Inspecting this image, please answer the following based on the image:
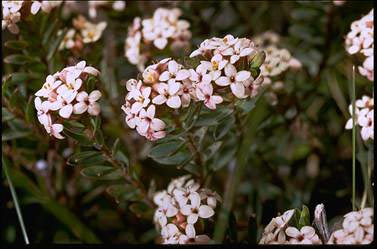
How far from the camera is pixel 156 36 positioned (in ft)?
4.71

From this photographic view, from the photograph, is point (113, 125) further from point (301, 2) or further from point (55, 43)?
point (301, 2)

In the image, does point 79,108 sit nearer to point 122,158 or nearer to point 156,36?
point 122,158

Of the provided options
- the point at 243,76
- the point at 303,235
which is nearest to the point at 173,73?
Answer: the point at 243,76

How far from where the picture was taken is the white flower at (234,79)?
1.07 meters

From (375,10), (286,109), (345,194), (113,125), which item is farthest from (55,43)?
(345,194)

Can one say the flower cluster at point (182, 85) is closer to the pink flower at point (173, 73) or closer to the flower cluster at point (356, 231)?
the pink flower at point (173, 73)

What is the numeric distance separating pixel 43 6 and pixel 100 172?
1.23 ft

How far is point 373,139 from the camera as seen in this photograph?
1205 millimetres

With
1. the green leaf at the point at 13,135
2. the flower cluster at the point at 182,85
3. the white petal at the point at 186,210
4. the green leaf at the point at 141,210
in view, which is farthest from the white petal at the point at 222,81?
the green leaf at the point at 13,135

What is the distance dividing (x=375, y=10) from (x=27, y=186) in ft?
2.88

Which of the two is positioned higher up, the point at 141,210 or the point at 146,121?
the point at 146,121

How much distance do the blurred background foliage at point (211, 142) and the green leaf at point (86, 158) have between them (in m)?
0.18

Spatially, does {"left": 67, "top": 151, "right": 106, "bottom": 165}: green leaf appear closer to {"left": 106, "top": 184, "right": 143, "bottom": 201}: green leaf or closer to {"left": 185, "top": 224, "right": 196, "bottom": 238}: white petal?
{"left": 106, "top": 184, "right": 143, "bottom": 201}: green leaf

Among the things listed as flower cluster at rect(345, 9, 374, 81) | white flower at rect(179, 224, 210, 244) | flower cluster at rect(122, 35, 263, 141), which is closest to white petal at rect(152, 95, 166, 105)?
flower cluster at rect(122, 35, 263, 141)
